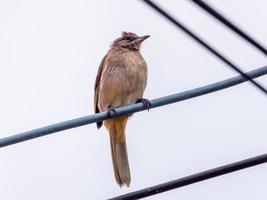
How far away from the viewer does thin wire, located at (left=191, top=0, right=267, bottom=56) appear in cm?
368

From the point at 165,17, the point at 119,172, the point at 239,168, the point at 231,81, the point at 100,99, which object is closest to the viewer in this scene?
the point at 165,17

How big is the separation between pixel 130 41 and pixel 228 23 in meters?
6.76

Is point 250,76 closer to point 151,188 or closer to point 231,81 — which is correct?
point 231,81

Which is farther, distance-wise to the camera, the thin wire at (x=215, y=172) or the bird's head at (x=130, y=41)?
the bird's head at (x=130, y=41)

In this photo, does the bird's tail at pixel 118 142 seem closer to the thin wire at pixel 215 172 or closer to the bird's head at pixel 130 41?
the bird's head at pixel 130 41

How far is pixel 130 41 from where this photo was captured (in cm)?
1053

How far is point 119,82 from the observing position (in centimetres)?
957

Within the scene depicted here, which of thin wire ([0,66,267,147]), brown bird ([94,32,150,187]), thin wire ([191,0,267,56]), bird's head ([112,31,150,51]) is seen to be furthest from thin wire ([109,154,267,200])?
bird's head ([112,31,150,51])

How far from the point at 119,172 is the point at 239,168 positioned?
4.52 meters

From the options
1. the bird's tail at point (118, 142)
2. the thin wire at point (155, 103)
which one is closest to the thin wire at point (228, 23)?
the thin wire at point (155, 103)

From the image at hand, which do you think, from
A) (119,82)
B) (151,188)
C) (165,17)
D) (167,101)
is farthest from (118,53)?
(165,17)

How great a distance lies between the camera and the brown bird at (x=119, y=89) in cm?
952

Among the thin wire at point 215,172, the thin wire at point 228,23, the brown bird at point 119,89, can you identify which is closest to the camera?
the thin wire at point 228,23

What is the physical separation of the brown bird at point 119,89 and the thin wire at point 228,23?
5324 millimetres
